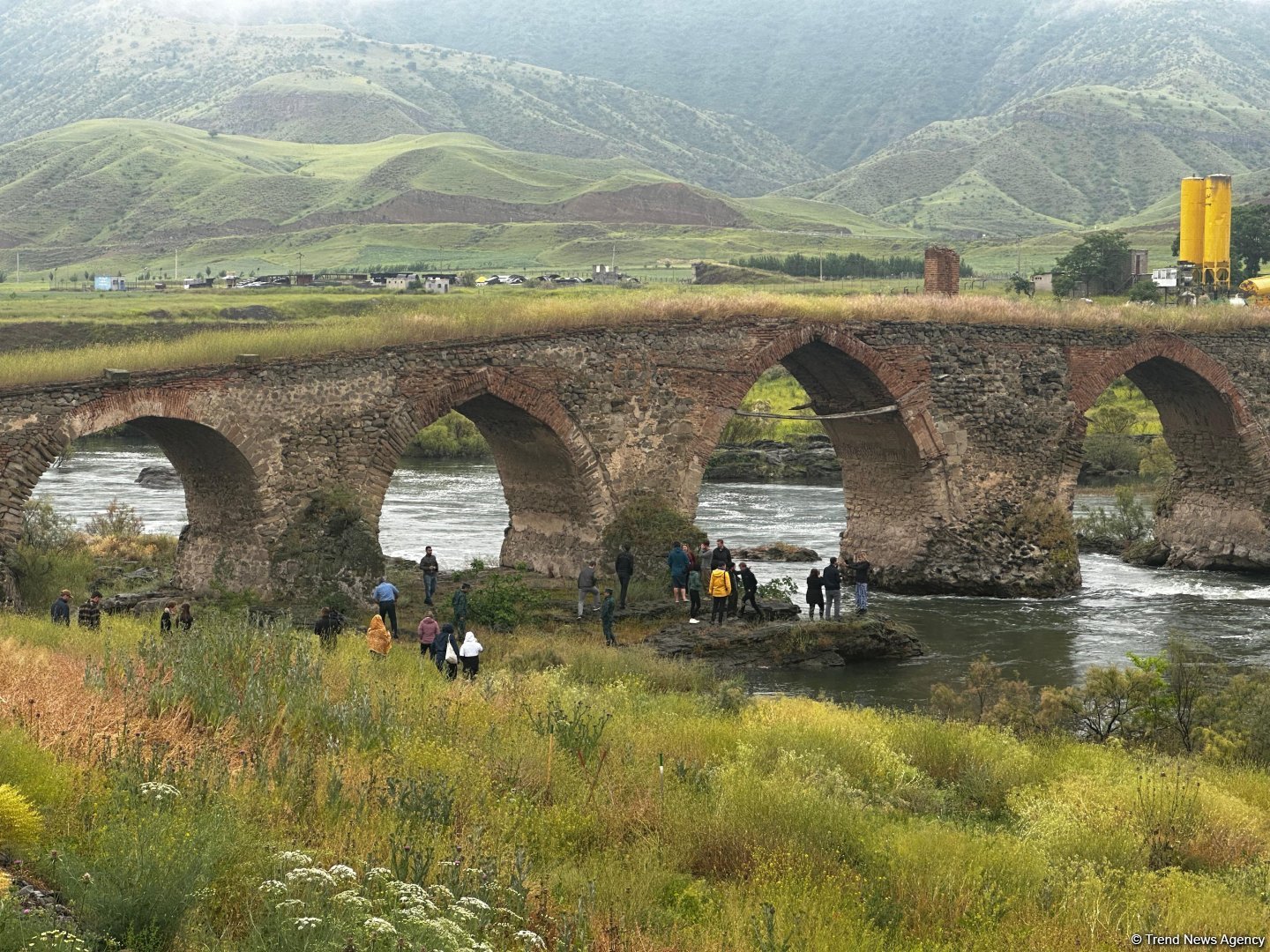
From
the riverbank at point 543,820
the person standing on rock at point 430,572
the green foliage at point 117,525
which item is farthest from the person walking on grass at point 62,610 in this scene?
the green foliage at point 117,525

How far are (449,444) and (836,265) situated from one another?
36.1 m

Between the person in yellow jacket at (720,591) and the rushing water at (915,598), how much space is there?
4.68ft

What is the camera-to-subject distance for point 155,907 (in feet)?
21.0

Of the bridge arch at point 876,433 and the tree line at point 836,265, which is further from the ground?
the tree line at point 836,265

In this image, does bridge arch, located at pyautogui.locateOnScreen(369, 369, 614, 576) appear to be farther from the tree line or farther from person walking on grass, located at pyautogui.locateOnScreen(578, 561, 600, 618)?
the tree line

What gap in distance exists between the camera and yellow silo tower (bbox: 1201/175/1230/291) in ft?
131

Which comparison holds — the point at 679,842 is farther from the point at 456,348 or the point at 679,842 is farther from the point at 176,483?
the point at 176,483

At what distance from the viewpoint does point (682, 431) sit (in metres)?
24.9

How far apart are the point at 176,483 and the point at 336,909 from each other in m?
36.6

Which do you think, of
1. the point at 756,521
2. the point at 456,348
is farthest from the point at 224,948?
the point at 756,521

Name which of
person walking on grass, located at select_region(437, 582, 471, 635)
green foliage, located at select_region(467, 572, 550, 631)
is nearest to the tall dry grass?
green foliage, located at select_region(467, 572, 550, 631)

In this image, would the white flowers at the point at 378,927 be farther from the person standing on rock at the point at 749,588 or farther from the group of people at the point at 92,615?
the person standing on rock at the point at 749,588

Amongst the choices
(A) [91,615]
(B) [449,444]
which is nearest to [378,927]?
(A) [91,615]

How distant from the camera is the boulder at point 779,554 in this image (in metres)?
29.7
